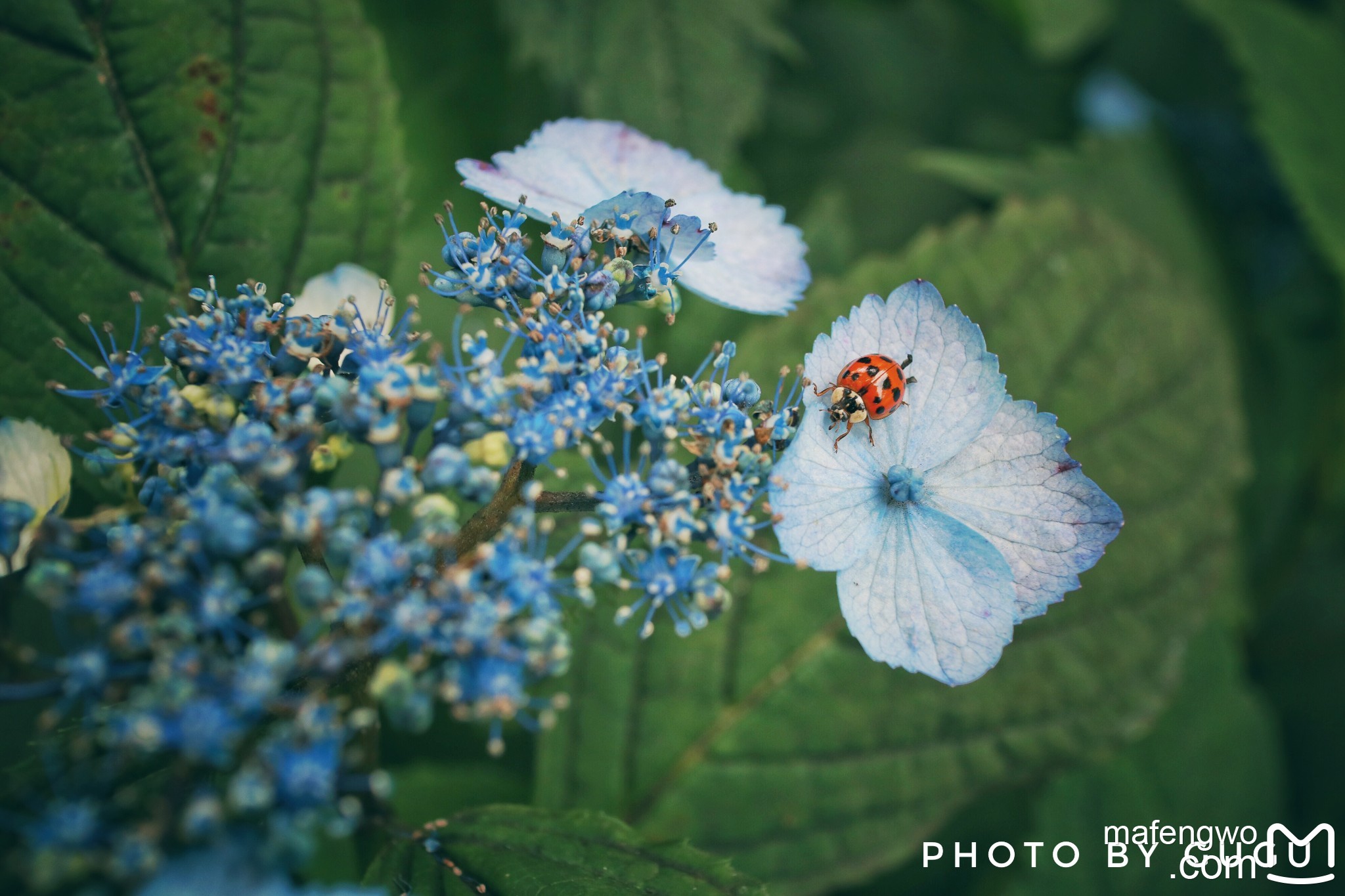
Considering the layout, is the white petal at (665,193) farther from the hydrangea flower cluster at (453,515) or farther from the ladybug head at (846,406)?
the ladybug head at (846,406)

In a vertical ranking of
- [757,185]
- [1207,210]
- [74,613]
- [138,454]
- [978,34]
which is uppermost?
[978,34]

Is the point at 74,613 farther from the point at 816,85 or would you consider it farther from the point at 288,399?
the point at 816,85

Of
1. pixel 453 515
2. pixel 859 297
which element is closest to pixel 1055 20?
pixel 859 297

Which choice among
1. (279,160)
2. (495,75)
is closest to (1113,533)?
(279,160)

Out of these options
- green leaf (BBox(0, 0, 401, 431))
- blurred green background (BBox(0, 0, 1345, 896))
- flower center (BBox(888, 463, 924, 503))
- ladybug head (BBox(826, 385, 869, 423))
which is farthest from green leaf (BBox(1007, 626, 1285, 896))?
green leaf (BBox(0, 0, 401, 431))

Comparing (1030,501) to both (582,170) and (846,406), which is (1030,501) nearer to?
(846,406)

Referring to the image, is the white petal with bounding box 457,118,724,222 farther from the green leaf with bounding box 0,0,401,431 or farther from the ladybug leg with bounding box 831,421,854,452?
the ladybug leg with bounding box 831,421,854,452
